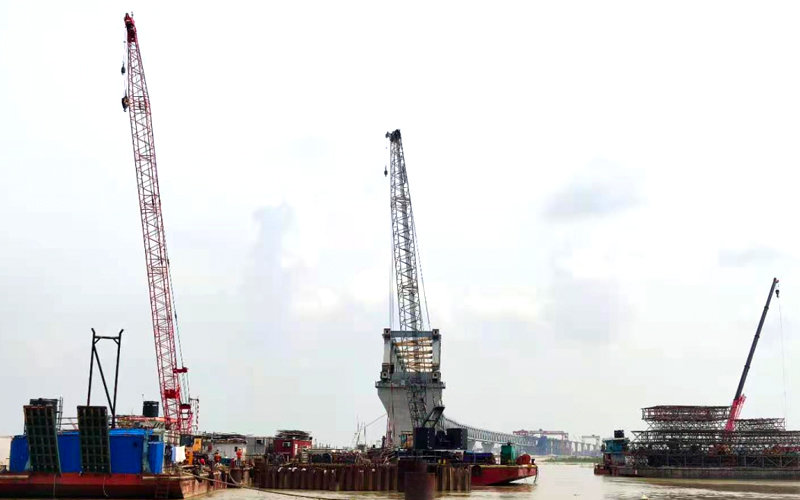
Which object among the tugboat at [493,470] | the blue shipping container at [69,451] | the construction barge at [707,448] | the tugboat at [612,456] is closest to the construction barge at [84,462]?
the blue shipping container at [69,451]

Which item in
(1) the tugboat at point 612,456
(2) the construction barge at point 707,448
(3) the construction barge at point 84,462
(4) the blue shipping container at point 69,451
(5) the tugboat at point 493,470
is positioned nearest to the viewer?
(3) the construction barge at point 84,462

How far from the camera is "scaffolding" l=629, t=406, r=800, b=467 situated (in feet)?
430

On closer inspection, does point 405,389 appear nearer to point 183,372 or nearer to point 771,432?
point 183,372

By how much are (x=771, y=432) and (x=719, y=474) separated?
40.8ft

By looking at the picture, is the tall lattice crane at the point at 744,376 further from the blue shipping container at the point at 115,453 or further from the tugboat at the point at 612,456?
the blue shipping container at the point at 115,453

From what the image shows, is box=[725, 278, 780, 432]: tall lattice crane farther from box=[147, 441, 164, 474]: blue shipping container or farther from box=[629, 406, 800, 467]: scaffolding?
box=[147, 441, 164, 474]: blue shipping container

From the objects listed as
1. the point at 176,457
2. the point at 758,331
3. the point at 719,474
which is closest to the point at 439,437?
the point at 176,457

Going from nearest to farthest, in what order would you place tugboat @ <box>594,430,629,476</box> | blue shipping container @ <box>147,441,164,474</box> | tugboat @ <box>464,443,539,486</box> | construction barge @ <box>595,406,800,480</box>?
1. blue shipping container @ <box>147,441,164,474</box>
2. tugboat @ <box>464,443,539,486</box>
3. construction barge @ <box>595,406,800,480</box>
4. tugboat @ <box>594,430,629,476</box>

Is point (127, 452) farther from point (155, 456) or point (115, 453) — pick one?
point (155, 456)

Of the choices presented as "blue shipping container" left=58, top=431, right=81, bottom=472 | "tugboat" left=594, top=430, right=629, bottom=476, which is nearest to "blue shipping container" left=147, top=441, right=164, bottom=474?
"blue shipping container" left=58, top=431, right=81, bottom=472

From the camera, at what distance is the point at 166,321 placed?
342ft

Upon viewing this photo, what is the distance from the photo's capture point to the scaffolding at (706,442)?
13112cm

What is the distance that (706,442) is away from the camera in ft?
437

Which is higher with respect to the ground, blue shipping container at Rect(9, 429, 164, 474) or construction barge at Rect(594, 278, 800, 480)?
blue shipping container at Rect(9, 429, 164, 474)
